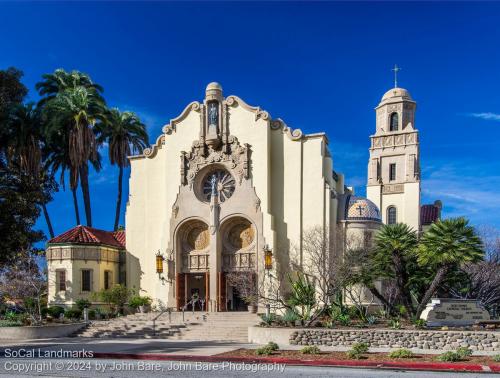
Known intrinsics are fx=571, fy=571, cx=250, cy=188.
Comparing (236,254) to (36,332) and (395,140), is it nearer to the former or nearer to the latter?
(36,332)

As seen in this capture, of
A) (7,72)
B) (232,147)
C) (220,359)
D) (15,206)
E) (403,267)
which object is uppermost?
(7,72)

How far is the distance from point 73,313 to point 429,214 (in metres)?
35.0

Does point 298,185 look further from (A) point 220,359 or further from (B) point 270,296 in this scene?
(A) point 220,359

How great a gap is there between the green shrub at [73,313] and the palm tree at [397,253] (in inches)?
740

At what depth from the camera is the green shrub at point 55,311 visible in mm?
34844

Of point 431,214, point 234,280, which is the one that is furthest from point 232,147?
point 431,214

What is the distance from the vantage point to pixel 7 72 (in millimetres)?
33781

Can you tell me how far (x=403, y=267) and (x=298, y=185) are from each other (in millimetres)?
9872

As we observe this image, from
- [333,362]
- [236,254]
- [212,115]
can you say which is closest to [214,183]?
[212,115]

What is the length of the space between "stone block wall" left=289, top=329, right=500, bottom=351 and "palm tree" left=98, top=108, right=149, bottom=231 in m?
33.2

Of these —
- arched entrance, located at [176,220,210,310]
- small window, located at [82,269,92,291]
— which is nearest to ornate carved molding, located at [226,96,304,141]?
arched entrance, located at [176,220,210,310]

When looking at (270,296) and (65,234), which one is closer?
(270,296)

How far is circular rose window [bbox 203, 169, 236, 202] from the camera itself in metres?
37.3

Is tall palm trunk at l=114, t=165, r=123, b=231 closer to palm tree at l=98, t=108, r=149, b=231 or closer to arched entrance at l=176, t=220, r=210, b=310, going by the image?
palm tree at l=98, t=108, r=149, b=231
